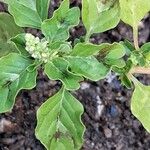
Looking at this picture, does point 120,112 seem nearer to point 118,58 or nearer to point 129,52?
point 129,52

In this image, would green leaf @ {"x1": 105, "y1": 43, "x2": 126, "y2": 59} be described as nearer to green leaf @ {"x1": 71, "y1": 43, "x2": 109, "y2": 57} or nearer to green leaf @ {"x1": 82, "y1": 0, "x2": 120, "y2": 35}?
green leaf @ {"x1": 71, "y1": 43, "x2": 109, "y2": 57}

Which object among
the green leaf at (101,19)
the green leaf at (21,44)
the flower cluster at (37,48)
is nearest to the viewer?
the flower cluster at (37,48)

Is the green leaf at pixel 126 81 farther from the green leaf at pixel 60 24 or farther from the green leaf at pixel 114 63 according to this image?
the green leaf at pixel 60 24

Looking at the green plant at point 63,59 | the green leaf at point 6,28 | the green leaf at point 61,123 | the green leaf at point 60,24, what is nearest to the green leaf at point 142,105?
the green plant at point 63,59

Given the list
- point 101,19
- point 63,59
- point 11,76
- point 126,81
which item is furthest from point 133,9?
point 11,76

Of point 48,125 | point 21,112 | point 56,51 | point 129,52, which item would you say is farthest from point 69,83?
point 21,112
